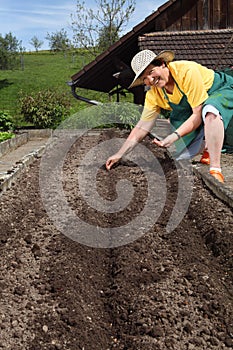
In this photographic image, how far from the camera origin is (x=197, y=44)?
340 inches

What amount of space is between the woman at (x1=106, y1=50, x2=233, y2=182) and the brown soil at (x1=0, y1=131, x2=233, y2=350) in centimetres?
54

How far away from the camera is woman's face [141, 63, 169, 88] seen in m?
3.38

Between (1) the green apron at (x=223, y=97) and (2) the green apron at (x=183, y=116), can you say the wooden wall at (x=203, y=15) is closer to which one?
(2) the green apron at (x=183, y=116)

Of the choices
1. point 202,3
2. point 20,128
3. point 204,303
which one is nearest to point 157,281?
point 204,303

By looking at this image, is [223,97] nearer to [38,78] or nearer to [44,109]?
[44,109]

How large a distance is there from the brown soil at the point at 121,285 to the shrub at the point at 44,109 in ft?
26.4

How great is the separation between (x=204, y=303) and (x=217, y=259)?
1.66 ft

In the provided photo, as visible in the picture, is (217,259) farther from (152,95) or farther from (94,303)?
(152,95)

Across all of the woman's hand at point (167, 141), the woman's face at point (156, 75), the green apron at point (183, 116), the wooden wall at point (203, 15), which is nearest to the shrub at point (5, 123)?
the wooden wall at point (203, 15)

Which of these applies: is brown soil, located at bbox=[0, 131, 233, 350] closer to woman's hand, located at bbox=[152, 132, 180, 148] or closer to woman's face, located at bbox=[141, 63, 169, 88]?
woman's hand, located at bbox=[152, 132, 180, 148]

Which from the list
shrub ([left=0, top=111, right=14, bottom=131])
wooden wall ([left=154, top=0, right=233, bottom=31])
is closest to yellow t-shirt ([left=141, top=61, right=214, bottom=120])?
wooden wall ([left=154, top=0, right=233, bottom=31])

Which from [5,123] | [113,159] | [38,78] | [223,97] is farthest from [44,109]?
[38,78]

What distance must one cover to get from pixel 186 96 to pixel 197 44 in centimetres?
535

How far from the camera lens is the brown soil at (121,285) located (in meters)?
1.78
